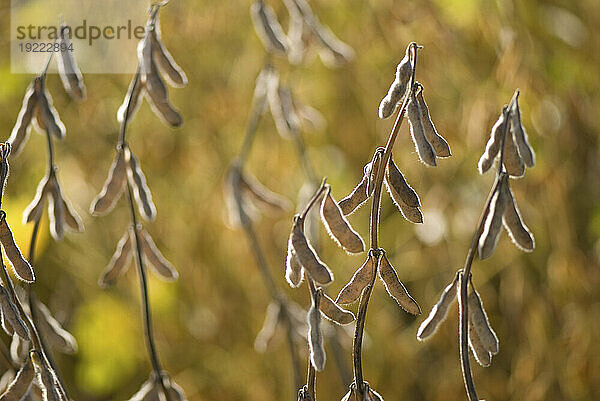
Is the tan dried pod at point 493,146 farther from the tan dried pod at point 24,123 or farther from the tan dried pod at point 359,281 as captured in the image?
the tan dried pod at point 24,123

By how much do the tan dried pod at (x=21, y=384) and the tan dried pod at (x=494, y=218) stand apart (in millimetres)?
261

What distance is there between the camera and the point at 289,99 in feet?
2.65

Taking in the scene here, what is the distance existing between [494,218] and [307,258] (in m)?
0.10

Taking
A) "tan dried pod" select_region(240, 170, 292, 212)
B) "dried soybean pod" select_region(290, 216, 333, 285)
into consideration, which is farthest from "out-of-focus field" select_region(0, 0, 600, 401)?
"dried soybean pod" select_region(290, 216, 333, 285)

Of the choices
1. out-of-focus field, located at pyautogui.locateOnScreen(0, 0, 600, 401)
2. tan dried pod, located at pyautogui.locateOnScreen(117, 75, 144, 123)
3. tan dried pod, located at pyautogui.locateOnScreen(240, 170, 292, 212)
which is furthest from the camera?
out-of-focus field, located at pyautogui.locateOnScreen(0, 0, 600, 401)

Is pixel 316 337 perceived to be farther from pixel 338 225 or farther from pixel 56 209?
pixel 56 209

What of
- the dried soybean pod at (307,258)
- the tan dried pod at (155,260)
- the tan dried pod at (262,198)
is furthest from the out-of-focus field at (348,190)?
the dried soybean pod at (307,258)

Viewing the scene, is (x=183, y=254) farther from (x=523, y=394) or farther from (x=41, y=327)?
(x=41, y=327)

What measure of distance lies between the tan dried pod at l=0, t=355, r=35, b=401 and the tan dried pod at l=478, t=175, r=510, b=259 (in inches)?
10.3

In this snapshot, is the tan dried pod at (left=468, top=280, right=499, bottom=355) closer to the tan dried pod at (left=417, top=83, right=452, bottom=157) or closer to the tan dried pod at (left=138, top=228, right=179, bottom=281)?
the tan dried pod at (left=417, top=83, right=452, bottom=157)

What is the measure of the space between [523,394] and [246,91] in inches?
25.8

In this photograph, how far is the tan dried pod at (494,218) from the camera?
1.43 feet

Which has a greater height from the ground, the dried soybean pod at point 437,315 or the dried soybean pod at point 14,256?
the dried soybean pod at point 14,256

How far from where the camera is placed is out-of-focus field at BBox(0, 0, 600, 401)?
1.11 meters
